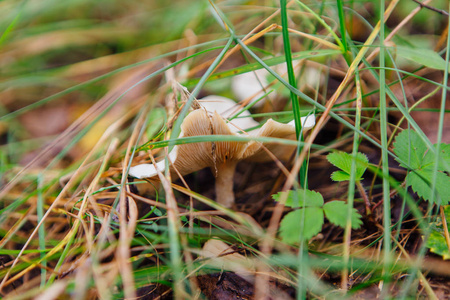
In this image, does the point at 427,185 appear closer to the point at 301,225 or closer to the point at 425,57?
Result: the point at 301,225

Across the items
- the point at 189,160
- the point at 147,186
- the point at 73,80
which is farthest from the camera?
the point at 73,80

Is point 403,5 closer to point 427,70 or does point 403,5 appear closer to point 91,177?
point 427,70

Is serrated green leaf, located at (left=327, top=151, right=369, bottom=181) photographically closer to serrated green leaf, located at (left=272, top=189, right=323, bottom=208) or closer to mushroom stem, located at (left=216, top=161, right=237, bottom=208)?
serrated green leaf, located at (left=272, top=189, right=323, bottom=208)

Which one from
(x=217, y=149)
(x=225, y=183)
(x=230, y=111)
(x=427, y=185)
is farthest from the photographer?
(x=230, y=111)

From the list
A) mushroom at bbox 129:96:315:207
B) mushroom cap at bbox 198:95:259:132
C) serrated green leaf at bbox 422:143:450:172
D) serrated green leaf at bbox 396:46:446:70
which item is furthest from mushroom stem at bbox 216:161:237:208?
serrated green leaf at bbox 396:46:446:70

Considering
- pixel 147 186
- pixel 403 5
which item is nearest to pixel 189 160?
pixel 147 186

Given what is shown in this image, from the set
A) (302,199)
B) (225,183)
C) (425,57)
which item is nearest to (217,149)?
(225,183)

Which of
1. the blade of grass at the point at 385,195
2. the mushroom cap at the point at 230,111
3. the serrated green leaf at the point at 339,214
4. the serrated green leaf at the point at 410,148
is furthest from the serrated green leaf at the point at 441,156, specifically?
the mushroom cap at the point at 230,111
